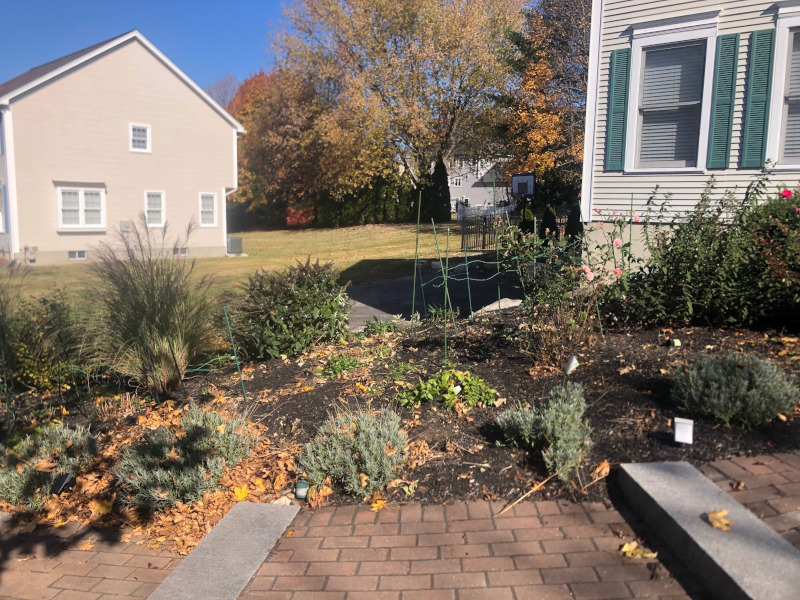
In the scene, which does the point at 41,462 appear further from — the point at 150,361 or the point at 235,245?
the point at 235,245

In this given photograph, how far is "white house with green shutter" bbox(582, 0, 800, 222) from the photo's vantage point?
7270 millimetres

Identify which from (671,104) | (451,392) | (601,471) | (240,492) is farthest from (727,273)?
(240,492)

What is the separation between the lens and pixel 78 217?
22656 millimetres

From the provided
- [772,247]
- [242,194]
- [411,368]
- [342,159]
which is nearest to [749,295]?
[772,247]

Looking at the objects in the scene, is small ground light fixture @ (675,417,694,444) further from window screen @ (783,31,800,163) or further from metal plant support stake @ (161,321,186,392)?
window screen @ (783,31,800,163)

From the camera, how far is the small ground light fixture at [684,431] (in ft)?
11.0

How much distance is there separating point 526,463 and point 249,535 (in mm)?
1500

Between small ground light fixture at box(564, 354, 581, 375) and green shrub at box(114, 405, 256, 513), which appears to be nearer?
green shrub at box(114, 405, 256, 513)

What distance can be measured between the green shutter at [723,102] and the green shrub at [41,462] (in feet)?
24.0

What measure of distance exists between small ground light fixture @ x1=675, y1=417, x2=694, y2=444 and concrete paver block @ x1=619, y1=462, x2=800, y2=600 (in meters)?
0.22

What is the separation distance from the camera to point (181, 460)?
3709 millimetres

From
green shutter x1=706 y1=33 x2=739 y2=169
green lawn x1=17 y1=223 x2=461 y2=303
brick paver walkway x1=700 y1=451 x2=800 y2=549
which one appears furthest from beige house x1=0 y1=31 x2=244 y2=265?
brick paver walkway x1=700 y1=451 x2=800 y2=549

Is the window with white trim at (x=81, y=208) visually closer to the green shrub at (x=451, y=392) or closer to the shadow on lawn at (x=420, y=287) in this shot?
the shadow on lawn at (x=420, y=287)

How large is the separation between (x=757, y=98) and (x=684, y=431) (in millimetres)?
5619
